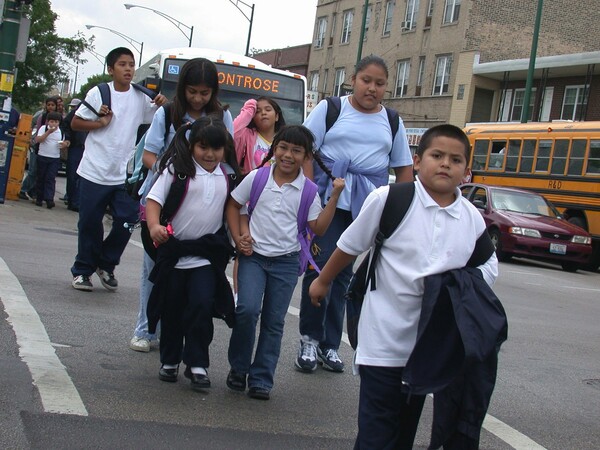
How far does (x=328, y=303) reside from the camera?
643 cm

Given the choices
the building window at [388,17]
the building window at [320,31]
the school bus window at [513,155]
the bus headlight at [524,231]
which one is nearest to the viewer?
the bus headlight at [524,231]

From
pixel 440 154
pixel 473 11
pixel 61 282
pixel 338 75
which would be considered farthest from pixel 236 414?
pixel 338 75

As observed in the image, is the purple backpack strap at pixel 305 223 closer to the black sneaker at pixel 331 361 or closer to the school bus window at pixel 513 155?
the black sneaker at pixel 331 361

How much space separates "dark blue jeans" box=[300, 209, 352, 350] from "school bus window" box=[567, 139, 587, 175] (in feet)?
60.4

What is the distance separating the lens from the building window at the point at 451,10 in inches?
1694

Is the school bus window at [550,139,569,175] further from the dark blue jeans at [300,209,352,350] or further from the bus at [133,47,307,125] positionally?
the dark blue jeans at [300,209,352,350]

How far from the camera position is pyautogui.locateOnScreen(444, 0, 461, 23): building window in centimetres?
4303

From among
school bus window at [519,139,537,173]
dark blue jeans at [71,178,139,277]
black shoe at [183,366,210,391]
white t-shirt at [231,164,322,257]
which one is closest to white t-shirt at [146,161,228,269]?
white t-shirt at [231,164,322,257]

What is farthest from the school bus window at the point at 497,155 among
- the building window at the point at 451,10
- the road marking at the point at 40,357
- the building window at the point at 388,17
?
the building window at the point at 388,17

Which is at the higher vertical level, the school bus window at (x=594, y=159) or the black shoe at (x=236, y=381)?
the school bus window at (x=594, y=159)

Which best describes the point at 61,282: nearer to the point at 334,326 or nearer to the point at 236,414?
the point at 334,326

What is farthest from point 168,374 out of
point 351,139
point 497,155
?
point 497,155

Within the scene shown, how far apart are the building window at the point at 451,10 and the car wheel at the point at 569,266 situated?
2402 cm

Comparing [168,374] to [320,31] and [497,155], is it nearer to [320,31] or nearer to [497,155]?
[497,155]
